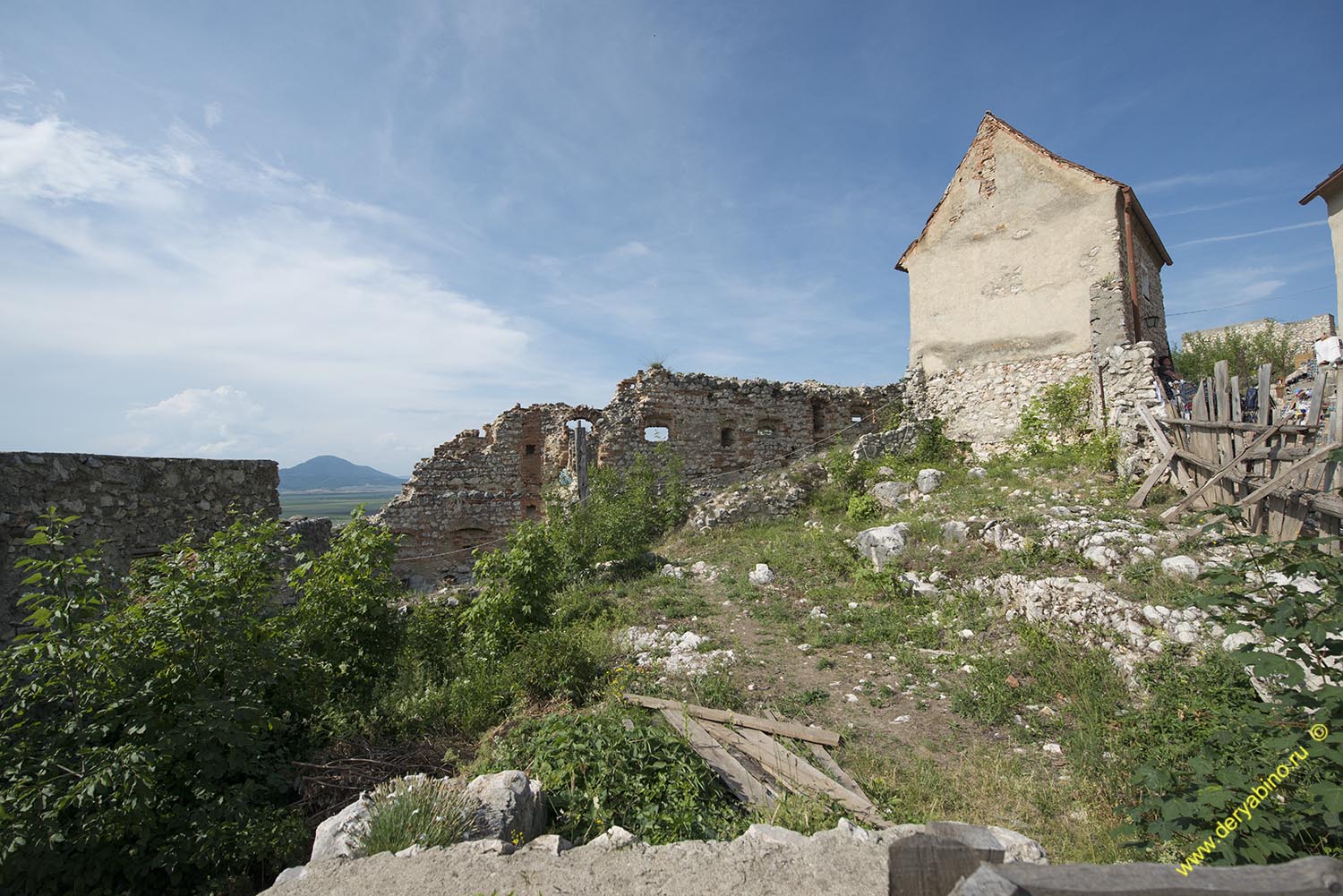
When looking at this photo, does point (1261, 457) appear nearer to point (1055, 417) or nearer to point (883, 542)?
point (883, 542)

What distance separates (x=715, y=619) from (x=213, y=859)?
19.7ft

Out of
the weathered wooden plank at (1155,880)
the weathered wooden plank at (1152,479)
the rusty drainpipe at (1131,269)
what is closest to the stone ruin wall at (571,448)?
the rusty drainpipe at (1131,269)

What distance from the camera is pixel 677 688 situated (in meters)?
6.55

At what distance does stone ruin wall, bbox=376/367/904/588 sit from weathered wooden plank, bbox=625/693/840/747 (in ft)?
31.8

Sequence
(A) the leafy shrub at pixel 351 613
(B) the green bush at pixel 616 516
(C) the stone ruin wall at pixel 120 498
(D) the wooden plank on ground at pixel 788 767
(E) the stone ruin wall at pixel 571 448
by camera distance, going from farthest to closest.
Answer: (E) the stone ruin wall at pixel 571 448
(B) the green bush at pixel 616 516
(A) the leafy shrub at pixel 351 613
(C) the stone ruin wall at pixel 120 498
(D) the wooden plank on ground at pixel 788 767

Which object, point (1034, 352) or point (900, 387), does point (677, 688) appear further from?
point (900, 387)

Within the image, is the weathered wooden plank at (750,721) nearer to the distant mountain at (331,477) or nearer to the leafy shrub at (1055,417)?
the leafy shrub at (1055,417)

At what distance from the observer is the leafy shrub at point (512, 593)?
24.5ft

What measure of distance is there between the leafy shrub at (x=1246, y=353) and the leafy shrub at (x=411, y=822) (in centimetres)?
3386

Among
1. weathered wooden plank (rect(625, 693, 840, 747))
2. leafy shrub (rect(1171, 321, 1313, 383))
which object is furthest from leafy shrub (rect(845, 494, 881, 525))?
leafy shrub (rect(1171, 321, 1313, 383))

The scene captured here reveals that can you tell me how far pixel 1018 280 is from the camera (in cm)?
1427

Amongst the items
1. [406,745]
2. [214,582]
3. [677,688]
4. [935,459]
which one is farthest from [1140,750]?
[935,459]

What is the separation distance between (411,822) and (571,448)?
12.9 m

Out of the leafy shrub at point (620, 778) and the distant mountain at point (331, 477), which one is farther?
the distant mountain at point (331, 477)
